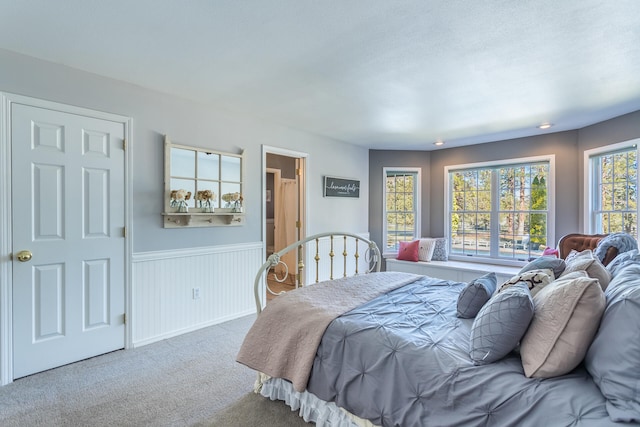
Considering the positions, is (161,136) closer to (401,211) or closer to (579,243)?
(401,211)

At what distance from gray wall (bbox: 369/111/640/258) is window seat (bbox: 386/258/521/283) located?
63 centimetres

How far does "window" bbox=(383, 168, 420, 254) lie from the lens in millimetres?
5590

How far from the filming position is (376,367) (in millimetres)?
1511

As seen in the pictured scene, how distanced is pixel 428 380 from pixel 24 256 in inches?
112

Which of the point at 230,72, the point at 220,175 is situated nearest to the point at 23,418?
the point at 220,175

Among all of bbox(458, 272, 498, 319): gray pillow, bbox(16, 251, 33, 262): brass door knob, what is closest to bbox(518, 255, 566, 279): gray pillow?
bbox(458, 272, 498, 319): gray pillow

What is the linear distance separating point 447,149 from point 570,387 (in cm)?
471

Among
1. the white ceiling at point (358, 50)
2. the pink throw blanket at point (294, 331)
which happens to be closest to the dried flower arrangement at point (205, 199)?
the white ceiling at point (358, 50)

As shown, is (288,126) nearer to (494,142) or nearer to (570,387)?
(494,142)

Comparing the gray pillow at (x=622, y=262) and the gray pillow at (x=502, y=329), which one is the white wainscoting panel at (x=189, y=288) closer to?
the gray pillow at (x=502, y=329)

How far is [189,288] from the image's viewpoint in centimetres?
333

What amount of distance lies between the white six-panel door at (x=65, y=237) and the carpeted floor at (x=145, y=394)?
0.26m

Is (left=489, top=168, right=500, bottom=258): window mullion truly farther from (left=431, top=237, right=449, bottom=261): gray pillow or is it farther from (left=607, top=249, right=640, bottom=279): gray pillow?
(left=607, top=249, right=640, bottom=279): gray pillow

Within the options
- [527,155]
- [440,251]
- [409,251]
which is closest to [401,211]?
[409,251]
